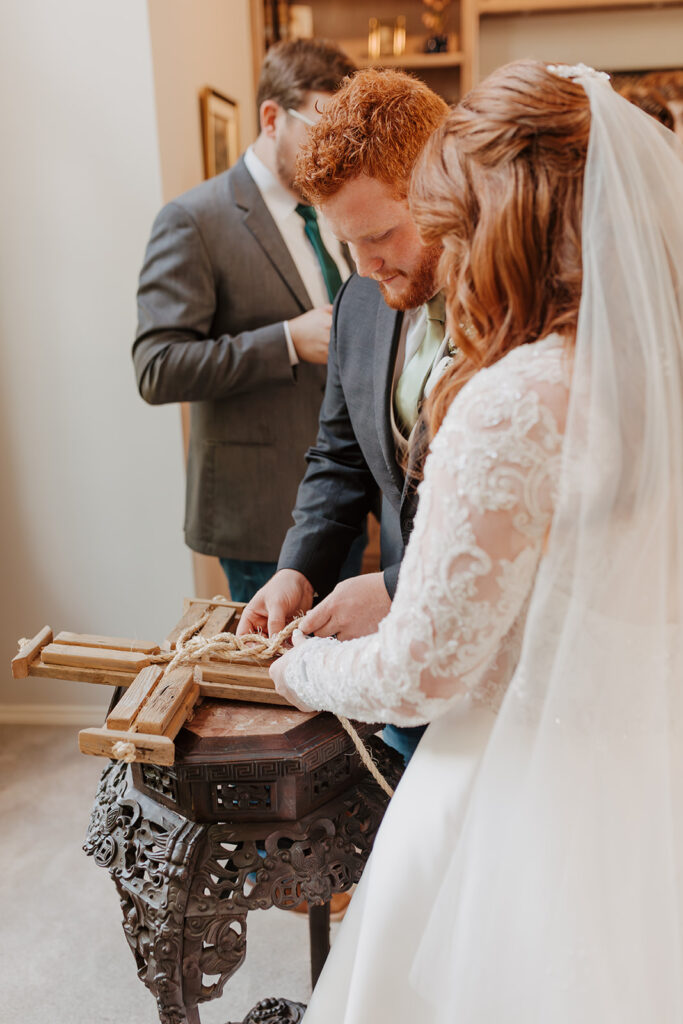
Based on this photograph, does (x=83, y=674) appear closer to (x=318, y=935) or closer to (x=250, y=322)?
(x=318, y=935)

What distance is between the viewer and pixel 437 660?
38.4 inches

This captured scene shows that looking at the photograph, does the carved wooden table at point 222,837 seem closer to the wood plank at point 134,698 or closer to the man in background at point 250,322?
the wood plank at point 134,698

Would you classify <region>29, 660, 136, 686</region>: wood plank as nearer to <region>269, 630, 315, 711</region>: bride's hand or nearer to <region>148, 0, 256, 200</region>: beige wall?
<region>269, 630, 315, 711</region>: bride's hand

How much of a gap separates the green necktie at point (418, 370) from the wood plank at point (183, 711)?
1.72 feet

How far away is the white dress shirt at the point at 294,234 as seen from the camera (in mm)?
2334

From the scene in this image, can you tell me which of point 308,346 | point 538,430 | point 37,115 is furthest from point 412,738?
point 37,115

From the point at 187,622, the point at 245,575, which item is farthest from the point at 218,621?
the point at 245,575

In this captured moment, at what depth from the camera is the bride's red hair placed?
0.92m

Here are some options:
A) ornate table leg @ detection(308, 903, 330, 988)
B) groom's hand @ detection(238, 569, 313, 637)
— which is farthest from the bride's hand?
ornate table leg @ detection(308, 903, 330, 988)

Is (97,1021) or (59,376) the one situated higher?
(59,376)

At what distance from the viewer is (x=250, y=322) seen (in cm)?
236

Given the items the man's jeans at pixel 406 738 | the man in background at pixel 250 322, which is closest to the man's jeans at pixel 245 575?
the man in background at pixel 250 322

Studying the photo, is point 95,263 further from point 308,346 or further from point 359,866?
point 359,866

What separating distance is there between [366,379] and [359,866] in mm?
772
